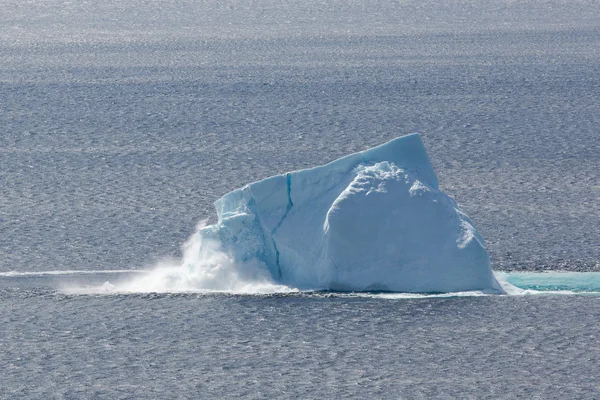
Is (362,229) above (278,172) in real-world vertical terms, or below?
below

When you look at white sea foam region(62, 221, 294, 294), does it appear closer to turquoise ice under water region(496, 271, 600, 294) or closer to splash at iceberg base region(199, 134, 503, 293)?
splash at iceberg base region(199, 134, 503, 293)

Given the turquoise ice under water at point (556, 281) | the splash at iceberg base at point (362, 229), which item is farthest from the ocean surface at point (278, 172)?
the splash at iceberg base at point (362, 229)

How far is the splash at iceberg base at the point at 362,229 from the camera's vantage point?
4.76 metres

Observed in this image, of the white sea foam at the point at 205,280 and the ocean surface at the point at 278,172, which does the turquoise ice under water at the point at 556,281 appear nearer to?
the ocean surface at the point at 278,172

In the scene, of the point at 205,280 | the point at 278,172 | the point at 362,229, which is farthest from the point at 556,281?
the point at 278,172

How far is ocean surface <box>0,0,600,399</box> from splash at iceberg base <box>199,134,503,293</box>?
0.14 m

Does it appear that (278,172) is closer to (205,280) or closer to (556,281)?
(205,280)

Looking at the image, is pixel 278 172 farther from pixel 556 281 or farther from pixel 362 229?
pixel 556 281

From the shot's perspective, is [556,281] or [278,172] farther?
[278,172]

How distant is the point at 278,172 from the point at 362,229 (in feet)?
6.73

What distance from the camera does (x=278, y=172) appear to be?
6.81 meters

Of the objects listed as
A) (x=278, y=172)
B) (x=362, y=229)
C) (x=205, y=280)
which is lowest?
(x=205, y=280)

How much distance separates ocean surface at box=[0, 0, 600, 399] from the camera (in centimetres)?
396

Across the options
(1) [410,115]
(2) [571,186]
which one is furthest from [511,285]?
(1) [410,115]
